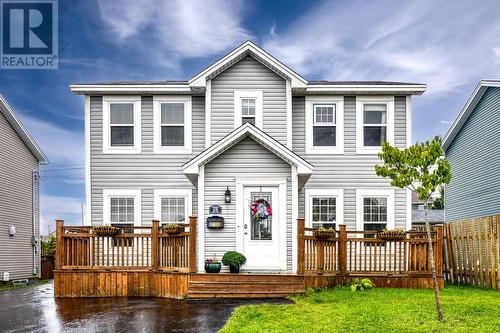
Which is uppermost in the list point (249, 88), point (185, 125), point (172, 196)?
point (249, 88)

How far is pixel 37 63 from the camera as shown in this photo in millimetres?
16359

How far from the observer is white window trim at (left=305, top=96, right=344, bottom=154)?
1548 centimetres

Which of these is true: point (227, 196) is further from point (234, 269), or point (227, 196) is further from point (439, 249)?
point (439, 249)

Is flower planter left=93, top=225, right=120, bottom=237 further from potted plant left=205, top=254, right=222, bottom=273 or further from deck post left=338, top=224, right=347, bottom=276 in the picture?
deck post left=338, top=224, right=347, bottom=276

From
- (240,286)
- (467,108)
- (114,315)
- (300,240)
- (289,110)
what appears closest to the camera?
(114,315)

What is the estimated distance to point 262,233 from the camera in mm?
12836

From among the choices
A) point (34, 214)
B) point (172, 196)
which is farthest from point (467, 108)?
point (34, 214)

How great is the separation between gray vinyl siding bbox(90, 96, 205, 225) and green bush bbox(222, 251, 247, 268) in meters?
3.33

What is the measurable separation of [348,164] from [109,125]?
7980mm

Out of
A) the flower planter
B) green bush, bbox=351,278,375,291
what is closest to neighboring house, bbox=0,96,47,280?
the flower planter

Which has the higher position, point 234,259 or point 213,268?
point 234,259

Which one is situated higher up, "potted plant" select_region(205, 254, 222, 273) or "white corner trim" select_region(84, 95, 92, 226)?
"white corner trim" select_region(84, 95, 92, 226)

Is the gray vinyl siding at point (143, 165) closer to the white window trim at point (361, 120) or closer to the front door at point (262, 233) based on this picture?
the front door at point (262, 233)

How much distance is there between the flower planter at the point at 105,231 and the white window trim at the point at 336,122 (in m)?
6.63
